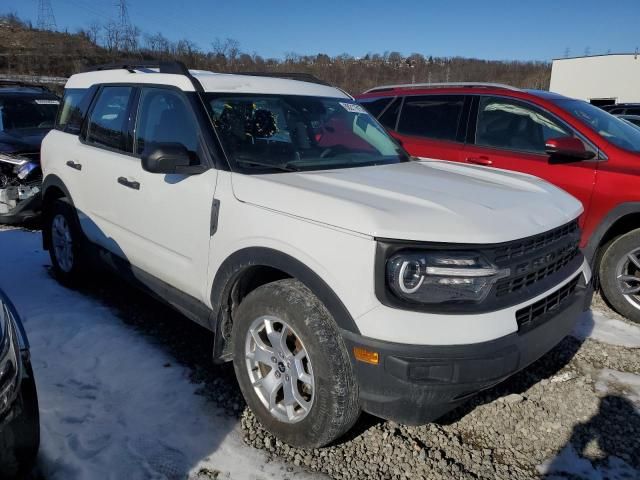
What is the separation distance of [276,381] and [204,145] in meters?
1.40

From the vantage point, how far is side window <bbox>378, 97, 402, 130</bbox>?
5840 mm

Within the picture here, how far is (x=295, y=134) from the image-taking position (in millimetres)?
3332

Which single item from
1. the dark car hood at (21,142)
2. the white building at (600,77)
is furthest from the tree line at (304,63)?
the dark car hood at (21,142)

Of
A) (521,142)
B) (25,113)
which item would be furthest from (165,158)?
(25,113)

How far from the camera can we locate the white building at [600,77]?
4491 cm

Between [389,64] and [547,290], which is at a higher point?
[389,64]

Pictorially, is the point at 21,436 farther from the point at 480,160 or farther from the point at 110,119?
the point at 480,160

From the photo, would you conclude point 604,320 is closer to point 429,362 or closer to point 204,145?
A: point 429,362

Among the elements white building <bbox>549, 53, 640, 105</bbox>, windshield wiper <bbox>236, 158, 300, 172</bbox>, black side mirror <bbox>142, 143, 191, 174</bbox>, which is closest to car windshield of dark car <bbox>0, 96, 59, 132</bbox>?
black side mirror <bbox>142, 143, 191, 174</bbox>

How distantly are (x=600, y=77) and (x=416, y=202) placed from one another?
5301cm

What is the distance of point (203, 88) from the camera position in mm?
3186

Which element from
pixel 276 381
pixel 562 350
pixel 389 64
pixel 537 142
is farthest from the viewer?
pixel 389 64

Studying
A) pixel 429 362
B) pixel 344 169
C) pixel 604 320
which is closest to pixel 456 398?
pixel 429 362

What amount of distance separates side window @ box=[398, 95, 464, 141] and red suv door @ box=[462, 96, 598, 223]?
201mm
